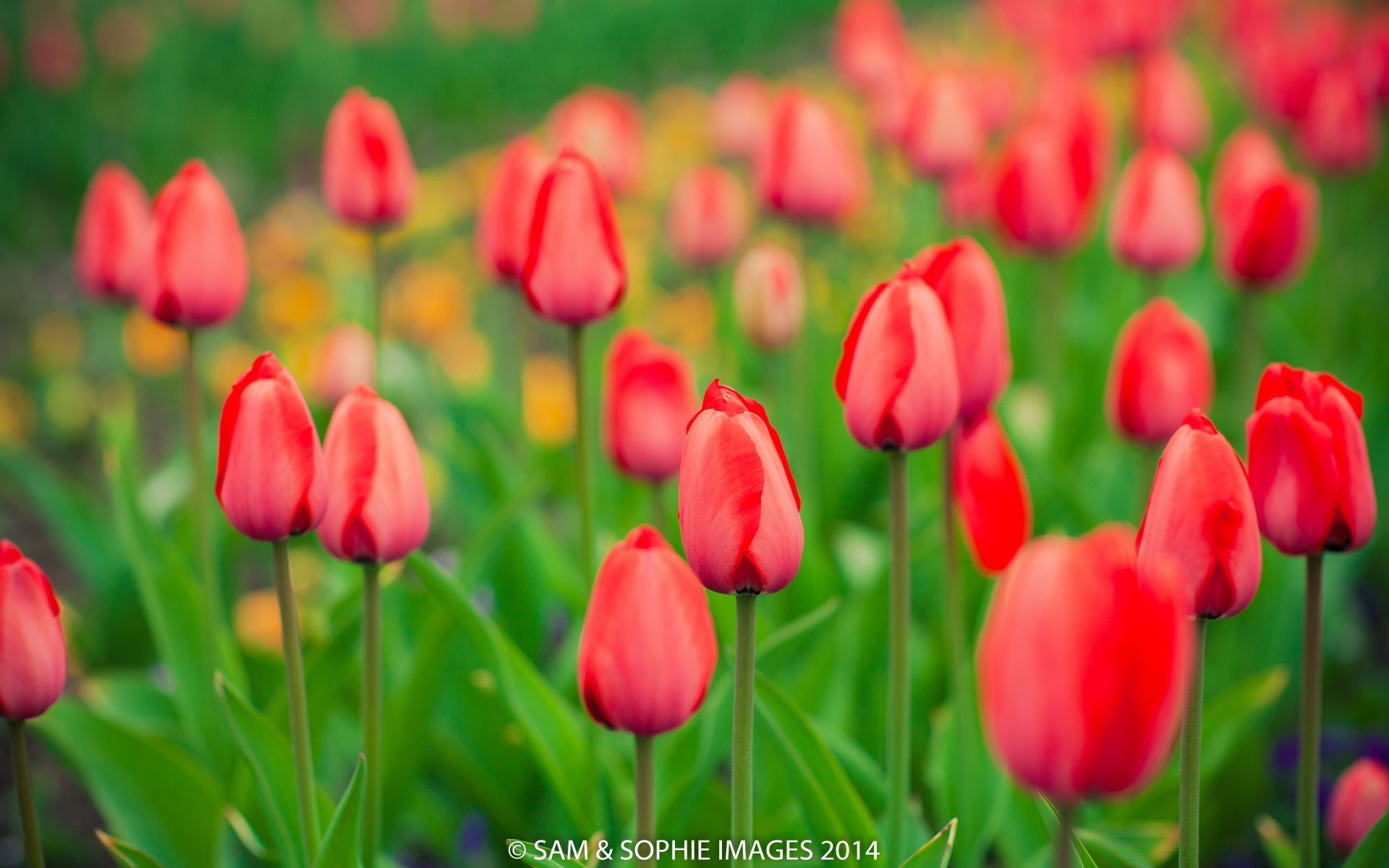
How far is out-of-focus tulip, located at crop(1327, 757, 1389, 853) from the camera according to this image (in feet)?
4.06

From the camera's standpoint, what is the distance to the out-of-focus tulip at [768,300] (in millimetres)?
1859

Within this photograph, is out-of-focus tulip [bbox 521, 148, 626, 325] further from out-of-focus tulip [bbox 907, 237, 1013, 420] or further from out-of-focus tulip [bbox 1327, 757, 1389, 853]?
out-of-focus tulip [bbox 1327, 757, 1389, 853]

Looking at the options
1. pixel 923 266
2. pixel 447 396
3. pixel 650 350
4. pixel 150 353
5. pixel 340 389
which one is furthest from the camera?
pixel 150 353

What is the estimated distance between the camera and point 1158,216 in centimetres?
201

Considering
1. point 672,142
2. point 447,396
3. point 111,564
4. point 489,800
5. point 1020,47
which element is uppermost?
point 1020,47

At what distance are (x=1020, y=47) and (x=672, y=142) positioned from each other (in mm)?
2359

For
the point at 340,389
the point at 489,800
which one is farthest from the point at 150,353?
the point at 489,800

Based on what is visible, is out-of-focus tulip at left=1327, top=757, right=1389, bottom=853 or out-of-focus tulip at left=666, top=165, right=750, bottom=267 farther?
out-of-focus tulip at left=666, top=165, right=750, bottom=267

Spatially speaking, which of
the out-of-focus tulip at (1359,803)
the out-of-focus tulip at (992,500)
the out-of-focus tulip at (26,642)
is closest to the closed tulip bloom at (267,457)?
the out-of-focus tulip at (26,642)

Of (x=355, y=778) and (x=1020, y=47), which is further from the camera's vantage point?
(x=1020, y=47)

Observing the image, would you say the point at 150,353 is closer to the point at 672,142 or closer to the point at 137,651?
the point at 137,651

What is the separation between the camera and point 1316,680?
109 cm

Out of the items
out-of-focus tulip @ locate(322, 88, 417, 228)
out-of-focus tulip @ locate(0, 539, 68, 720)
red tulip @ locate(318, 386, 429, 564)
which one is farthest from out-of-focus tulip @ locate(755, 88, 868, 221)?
out-of-focus tulip @ locate(0, 539, 68, 720)

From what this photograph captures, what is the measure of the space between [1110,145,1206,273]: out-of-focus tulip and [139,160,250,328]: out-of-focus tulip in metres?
1.55
